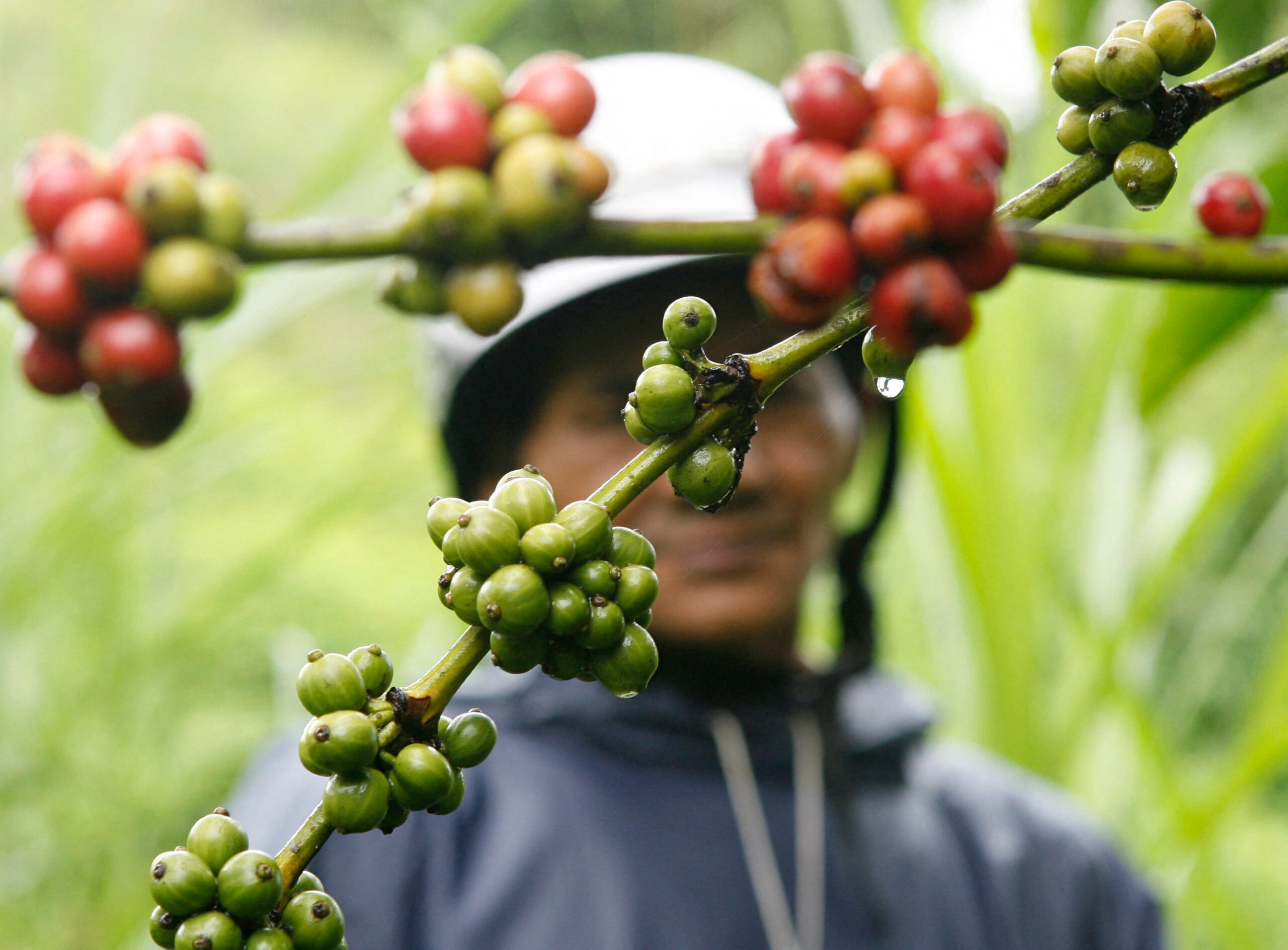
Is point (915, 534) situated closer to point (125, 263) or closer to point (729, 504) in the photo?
point (729, 504)

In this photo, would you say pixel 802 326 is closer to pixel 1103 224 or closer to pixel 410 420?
pixel 1103 224

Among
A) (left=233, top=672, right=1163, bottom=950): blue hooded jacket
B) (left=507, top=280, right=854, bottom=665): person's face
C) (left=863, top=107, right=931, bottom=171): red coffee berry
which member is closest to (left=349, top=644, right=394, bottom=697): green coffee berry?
(left=863, top=107, right=931, bottom=171): red coffee berry

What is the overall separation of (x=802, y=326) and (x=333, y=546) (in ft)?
6.07

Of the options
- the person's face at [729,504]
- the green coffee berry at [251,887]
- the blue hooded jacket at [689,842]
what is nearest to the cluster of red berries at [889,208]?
the green coffee berry at [251,887]

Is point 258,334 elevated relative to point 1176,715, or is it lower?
elevated

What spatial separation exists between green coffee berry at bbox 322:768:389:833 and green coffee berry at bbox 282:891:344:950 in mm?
10

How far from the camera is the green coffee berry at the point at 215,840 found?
17 centimetres

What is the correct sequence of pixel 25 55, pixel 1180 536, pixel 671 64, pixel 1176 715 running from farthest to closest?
pixel 25 55 → pixel 1176 715 → pixel 1180 536 → pixel 671 64

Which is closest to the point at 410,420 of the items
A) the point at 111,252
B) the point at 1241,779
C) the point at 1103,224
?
the point at 1103,224

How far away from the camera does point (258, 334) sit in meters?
0.95

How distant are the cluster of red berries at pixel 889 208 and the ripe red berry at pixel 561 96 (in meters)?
0.04

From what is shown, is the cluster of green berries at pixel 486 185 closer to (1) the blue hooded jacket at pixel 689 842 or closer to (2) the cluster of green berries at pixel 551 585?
(2) the cluster of green berries at pixel 551 585

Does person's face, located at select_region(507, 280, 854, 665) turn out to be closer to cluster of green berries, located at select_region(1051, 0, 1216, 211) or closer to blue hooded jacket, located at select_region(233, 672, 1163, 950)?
blue hooded jacket, located at select_region(233, 672, 1163, 950)

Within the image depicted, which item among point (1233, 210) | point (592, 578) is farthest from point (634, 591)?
point (1233, 210)
